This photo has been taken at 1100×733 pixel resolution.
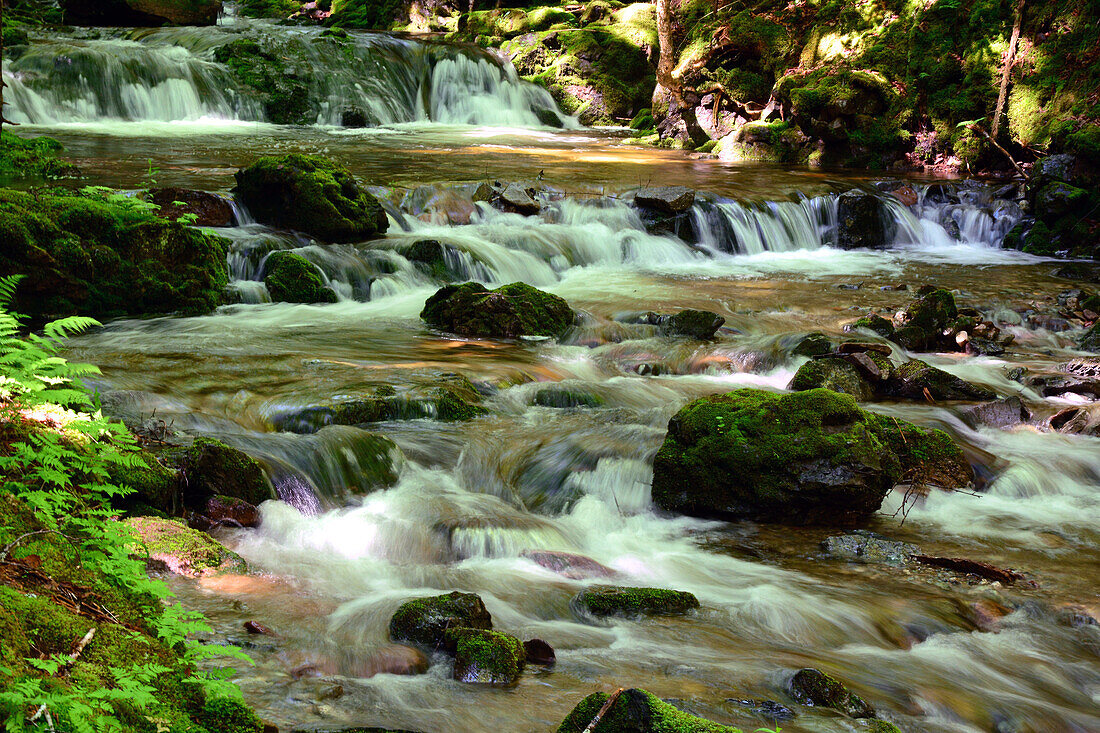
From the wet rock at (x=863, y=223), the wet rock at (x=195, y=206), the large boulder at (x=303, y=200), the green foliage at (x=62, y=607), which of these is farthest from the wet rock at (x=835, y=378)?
the wet rock at (x=863, y=223)

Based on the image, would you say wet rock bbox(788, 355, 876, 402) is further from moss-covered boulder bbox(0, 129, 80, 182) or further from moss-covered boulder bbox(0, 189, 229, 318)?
moss-covered boulder bbox(0, 129, 80, 182)

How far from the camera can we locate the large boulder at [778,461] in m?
6.23

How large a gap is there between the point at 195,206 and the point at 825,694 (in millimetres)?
10407

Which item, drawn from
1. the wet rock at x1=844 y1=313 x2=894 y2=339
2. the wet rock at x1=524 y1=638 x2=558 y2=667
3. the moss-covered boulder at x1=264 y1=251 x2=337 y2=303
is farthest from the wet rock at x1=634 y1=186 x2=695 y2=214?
the wet rock at x1=524 y1=638 x2=558 y2=667

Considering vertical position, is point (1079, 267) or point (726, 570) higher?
point (1079, 267)

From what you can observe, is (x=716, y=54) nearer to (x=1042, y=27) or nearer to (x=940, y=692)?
(x=1042, y=27)

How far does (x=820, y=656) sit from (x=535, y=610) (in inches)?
58.6

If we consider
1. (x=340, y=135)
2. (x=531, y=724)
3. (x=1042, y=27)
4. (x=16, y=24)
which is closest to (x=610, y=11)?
(x=340, y=135)

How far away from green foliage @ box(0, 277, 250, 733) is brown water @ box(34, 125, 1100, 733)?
2.17 feet

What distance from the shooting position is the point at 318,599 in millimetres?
4555

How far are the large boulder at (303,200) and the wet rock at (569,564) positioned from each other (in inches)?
314

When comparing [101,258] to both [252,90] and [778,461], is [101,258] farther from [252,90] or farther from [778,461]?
[252,90]

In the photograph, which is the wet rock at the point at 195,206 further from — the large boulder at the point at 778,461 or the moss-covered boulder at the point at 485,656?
the moss-covered boulder at the point at 485,656

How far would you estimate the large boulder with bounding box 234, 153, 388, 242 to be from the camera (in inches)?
479
